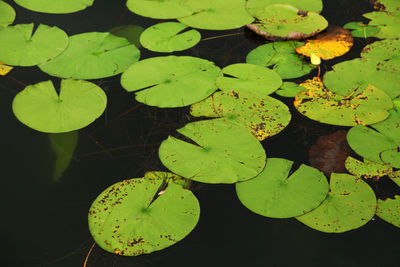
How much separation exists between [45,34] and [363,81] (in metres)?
1.92

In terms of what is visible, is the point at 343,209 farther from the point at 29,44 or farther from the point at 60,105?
the point at 29,44

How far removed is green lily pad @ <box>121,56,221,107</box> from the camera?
6.82ft

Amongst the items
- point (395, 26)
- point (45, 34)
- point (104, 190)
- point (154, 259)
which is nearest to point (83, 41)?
point (45, 34)

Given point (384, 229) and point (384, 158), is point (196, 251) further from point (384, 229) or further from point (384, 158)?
point (384, 158)

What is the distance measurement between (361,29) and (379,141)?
1.09 meters

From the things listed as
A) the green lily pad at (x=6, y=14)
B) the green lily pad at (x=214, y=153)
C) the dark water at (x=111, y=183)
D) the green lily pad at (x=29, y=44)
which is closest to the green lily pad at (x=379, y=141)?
the dark water at (x=111, y=183)

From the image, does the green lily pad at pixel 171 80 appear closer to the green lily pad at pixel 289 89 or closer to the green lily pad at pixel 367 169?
the green lily pad at pixel 289 89

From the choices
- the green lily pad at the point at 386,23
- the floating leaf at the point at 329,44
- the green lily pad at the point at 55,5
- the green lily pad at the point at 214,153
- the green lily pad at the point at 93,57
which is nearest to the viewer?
the green lily pad at the point at 214,153

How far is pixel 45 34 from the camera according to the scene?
2.50 metres

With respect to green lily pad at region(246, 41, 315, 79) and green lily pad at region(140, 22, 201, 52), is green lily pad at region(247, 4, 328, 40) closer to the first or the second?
green lily pad at region(246, 41, 315, 79)

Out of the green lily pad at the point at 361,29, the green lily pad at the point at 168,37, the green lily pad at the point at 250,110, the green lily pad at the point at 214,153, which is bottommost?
the green lily pad at the point at 214,153

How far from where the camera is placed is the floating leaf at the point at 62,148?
1.80 metres

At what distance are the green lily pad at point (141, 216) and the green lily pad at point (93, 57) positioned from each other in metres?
0.83

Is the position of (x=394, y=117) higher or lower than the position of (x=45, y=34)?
lower
